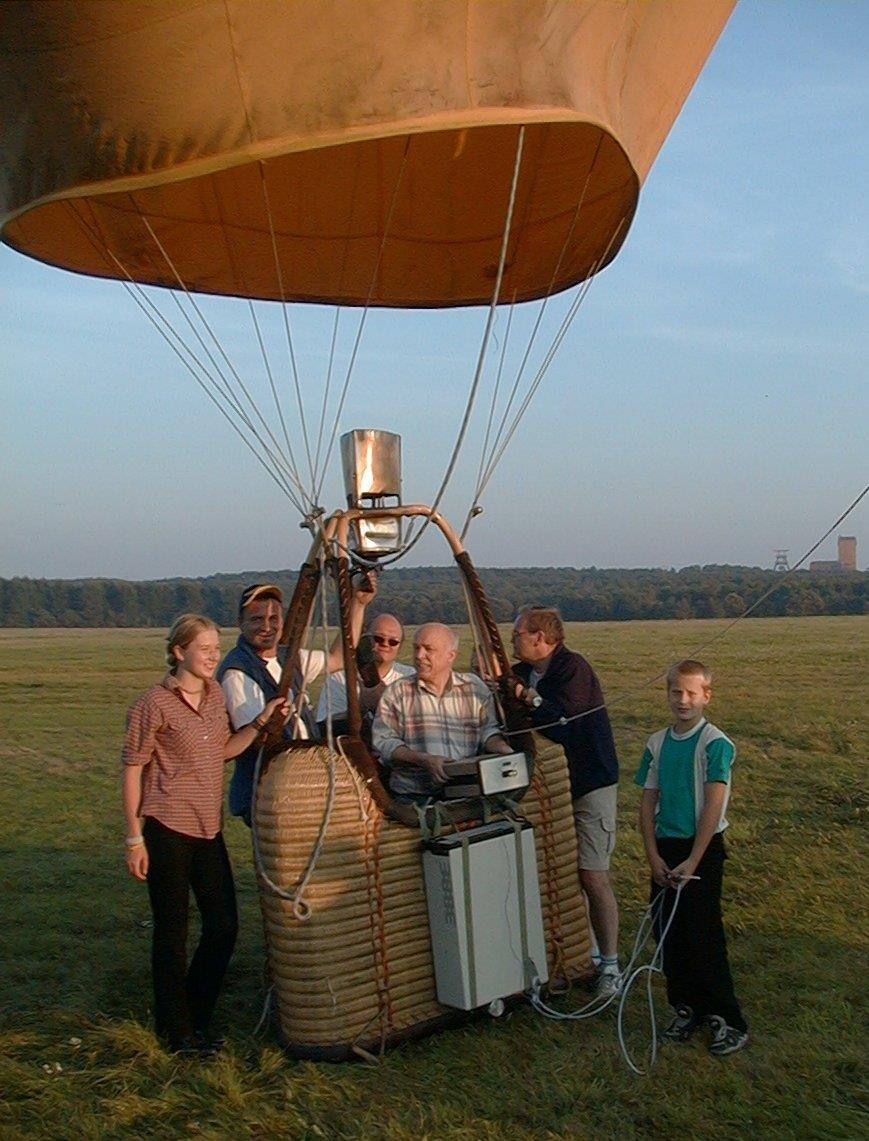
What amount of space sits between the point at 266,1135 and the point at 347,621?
1703 mm

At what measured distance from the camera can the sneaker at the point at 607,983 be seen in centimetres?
460

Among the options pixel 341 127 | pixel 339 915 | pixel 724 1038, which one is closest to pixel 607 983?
pixel 724 1038

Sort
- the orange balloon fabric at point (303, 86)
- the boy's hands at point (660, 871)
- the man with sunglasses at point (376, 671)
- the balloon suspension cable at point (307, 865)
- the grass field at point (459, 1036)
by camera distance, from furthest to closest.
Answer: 1. the man with sunglasses at point (376, 671)
2. the boy's hands at point (660, 871)
3. the balloon suspension cable at point (307, 865)
4. the orange balloon fabric at point (303, 86)
5. the grass field at point (459, 1036)

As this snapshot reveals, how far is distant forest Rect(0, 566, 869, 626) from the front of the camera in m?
28.4

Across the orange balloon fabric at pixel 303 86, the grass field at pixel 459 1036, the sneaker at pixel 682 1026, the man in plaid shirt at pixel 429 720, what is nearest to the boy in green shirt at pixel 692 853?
the sneaker at pixel 682 1026

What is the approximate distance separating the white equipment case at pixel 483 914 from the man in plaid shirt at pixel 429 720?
0.33 meters

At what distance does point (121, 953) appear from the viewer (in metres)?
5.39

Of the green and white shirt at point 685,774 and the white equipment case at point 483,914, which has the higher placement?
the green and white shirt at point 685,774

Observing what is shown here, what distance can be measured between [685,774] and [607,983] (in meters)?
0.98

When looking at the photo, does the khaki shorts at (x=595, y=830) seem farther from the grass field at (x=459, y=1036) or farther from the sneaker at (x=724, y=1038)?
the sneaker at (x=724, y=1038)

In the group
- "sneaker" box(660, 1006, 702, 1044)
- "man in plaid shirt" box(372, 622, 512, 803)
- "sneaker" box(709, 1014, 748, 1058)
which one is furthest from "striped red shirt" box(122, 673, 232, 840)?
"sneaker" box(709, 1014, 748, 1058)

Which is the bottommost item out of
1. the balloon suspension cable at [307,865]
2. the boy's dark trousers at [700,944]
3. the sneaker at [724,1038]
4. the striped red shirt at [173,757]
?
the sneaker at [724,1038]

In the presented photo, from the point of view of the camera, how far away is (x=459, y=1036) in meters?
4.27

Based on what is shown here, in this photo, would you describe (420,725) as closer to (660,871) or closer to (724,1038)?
(660,871)
